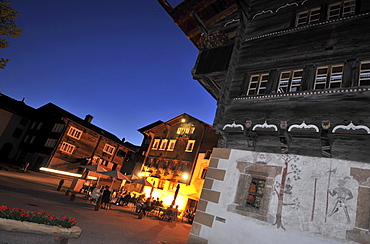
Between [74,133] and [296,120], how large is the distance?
121 feet

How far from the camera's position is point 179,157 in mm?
30609

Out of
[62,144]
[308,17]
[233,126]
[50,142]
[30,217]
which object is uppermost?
[308,17]

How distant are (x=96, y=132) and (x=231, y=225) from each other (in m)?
36.9

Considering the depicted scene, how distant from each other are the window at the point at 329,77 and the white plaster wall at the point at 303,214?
2.99 m

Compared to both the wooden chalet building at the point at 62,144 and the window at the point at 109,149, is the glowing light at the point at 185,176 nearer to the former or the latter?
the wooden chalet building at the point at 62,144

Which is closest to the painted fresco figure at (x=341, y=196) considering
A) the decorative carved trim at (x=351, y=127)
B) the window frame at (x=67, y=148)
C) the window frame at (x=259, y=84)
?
the decorative carved trim at (x=351, y=127)

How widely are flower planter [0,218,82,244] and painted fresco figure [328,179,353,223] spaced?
768 cm

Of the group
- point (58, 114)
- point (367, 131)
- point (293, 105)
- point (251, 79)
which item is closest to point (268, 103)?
point (293, 105)

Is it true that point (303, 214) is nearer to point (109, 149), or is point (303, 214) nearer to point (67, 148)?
point (67, 148)

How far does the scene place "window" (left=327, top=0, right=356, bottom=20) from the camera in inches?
376

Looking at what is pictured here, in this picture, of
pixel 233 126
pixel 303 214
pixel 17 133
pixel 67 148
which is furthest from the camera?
pixel 17 133

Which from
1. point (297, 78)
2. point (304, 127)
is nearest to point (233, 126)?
point (304, 127)

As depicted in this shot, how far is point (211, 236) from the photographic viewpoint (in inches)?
344

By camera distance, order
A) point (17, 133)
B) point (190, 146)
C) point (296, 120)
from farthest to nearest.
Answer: point (17, 133), point (190, 146), point (296, 120)
